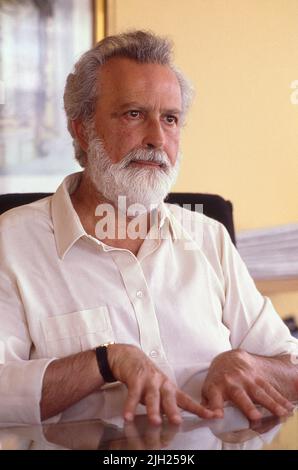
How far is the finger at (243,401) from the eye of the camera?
46.0 inches

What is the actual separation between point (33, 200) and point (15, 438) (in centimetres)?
71

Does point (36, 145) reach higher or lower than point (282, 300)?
higher

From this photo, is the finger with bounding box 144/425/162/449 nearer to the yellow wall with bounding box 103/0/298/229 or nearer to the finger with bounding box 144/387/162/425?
the finger with bounding box 144/387/162/425

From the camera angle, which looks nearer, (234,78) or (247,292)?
(247,292)

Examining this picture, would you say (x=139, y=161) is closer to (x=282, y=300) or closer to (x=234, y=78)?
(x=234, y=78)

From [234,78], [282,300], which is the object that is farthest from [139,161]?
[282,300]

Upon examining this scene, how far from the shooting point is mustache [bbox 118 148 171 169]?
5.03 ft

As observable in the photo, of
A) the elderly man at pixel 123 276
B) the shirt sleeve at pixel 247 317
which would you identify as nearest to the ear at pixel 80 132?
the elderly man at pixel 123 276

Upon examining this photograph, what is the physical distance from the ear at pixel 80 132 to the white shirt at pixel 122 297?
10 centimetres

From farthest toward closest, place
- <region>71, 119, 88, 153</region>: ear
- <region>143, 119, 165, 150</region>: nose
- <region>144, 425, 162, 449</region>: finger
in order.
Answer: <region>71, 119, 88, 153</region>: ear → <region>143, 119, 165, 150</region>: nose → <region>144, 425, 162, 449</region>: finger

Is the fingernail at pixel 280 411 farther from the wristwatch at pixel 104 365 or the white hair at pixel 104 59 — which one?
the white hair at pixel 104 59

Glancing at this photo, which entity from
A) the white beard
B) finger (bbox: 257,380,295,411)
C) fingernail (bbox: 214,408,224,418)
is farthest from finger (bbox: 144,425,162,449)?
the white beard

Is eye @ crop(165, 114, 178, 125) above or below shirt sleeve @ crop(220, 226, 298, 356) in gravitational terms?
above

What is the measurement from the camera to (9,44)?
2.19m
